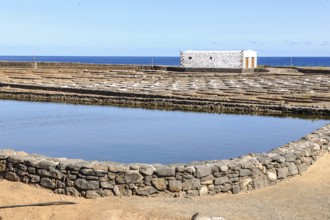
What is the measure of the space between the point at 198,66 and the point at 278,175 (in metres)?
46.8

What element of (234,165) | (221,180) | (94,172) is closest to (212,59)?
(234,165)

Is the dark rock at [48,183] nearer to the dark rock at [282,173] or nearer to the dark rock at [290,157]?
the dark rock at [282,173]

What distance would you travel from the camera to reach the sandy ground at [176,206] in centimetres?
815

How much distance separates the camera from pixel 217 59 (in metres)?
55.8

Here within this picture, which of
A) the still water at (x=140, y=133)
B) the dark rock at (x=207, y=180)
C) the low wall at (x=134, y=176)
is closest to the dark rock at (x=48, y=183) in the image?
the low wall at (x=134, y=176)

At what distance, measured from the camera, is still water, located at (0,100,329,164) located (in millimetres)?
14086

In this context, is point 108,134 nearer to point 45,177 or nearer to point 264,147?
point 264,147

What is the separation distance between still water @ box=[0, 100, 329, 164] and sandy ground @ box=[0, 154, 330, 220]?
4008mm

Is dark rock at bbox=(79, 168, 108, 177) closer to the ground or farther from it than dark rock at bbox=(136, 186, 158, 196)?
farther from it

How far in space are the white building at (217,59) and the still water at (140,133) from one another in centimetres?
3212

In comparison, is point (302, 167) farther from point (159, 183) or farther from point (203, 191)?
point (159, 183)

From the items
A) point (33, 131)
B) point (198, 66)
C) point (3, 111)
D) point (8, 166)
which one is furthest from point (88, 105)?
point (198, 66)

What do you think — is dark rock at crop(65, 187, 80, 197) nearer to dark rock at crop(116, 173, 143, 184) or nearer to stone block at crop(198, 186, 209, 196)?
dark rock at crop(116, 173, 143, 184)

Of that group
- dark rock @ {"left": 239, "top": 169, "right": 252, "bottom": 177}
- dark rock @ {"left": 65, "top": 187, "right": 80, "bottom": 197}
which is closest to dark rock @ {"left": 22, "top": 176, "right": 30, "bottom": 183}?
dark rock @ {"left": 65, "top": 187, "right": 80, "bottom": 197}
